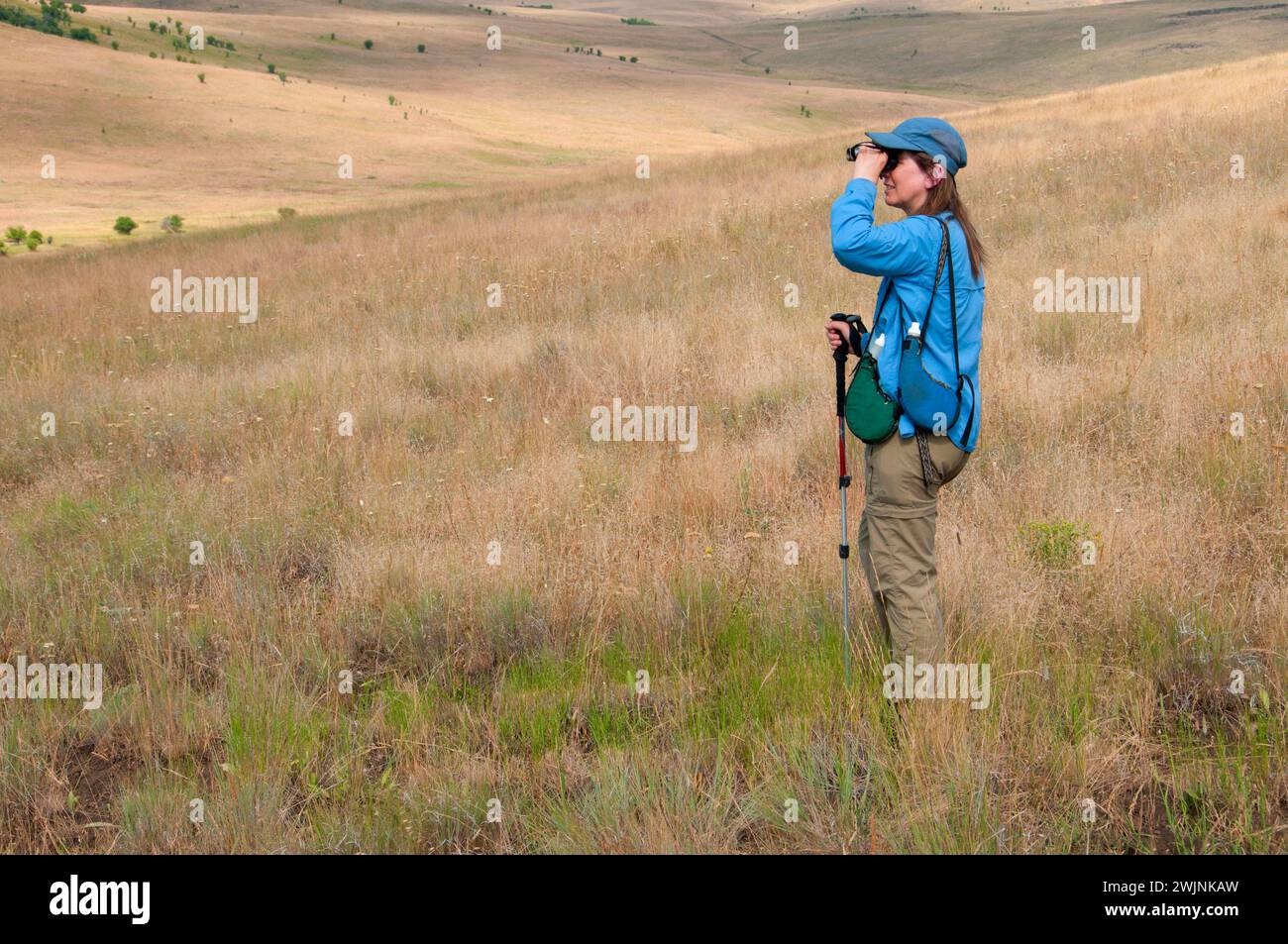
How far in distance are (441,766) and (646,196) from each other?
17.5m

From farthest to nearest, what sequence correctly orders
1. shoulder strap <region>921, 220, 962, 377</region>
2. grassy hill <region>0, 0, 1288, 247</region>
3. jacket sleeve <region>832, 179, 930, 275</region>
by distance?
grassy hill <region>0, 0, 1288, 247</region>, shoulder strap <region>921, 220, 962, 377</region>, jacket sleeve <region>832, 179, 930, 275</region>

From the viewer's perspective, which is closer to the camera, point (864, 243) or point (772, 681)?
point (864, 243)

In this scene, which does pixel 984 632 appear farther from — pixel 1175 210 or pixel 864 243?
pixel 1175 210

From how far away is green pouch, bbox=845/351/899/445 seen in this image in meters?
3.73

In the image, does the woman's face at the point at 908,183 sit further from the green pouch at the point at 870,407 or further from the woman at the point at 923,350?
the green pouch at the point at 870,407

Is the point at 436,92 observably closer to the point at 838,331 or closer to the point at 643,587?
the point at 643,587

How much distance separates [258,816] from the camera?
3.37m

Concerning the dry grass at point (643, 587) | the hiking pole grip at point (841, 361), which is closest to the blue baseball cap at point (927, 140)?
the hiking pole grip at point (841, 361)

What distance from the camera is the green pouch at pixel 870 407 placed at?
12.2 feet

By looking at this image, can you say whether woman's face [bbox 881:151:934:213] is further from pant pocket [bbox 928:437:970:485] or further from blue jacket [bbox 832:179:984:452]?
pant pocket [bbox 928:437:970:485]

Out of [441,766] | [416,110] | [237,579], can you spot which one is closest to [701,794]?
[441,766]

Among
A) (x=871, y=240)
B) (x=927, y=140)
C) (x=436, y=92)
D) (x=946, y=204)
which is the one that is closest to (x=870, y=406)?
(x=871, y=240)

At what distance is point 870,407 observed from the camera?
3.75 m

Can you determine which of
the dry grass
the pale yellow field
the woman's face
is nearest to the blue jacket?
the woman's face
